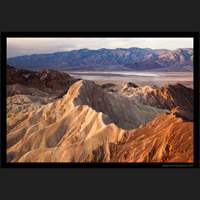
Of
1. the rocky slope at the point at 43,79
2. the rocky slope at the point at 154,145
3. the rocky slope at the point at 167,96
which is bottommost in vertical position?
the rocky slope at the point at 154,145

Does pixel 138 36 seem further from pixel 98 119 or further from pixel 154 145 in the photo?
pixel 154 145

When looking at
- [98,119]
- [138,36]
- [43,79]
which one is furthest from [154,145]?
[43,79]

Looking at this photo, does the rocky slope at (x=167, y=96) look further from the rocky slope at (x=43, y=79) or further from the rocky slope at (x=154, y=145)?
the rocky slope at (x=43, y=79)

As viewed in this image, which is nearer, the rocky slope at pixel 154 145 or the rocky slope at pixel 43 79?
the rocky slope at pixel 154 145

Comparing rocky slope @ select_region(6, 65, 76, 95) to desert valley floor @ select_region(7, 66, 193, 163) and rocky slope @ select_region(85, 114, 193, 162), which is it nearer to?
desert valley floor @ select_region(7, 66, 193, 163)

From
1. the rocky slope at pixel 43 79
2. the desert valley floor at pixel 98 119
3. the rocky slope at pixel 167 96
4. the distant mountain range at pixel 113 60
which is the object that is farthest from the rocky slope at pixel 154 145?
the rocky slope at pixel 43 79

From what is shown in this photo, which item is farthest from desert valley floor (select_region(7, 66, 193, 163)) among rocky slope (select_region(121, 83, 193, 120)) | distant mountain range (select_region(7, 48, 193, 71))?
distant mountain range (select_region(7, 48, 193, 71))

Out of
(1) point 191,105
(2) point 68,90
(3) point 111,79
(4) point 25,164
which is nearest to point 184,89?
(1) point 191,105
